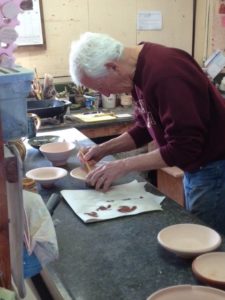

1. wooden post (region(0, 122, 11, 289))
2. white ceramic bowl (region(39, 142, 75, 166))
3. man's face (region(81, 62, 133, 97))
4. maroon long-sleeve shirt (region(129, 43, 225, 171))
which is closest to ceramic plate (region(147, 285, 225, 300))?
wooden post (region(0, 122, 11, 289))

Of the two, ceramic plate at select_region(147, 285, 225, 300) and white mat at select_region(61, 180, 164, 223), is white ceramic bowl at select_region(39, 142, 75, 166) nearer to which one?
white mat at select_region(61, 180, 164, 223)

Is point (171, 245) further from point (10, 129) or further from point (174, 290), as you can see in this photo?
point (10, 129)

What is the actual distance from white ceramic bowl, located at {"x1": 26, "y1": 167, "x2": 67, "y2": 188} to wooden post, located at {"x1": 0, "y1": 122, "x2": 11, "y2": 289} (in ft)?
2.89

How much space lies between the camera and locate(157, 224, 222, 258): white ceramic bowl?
1079 millimetres

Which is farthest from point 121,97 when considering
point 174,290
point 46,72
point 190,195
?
point 174,290

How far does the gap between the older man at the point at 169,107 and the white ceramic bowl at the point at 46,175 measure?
0.47 ft

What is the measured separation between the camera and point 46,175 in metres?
1.67

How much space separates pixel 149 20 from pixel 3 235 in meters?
2.99

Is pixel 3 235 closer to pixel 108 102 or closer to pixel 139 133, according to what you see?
pixel 139 133

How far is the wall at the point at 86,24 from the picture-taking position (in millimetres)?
3094

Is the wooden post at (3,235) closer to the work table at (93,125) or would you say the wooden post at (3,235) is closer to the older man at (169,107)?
the older man at (169,107)

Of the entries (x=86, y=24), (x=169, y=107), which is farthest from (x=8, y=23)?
(x=86, y=24)

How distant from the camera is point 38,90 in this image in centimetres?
290

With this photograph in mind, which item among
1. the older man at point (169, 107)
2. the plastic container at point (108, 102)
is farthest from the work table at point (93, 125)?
the older man at point (169, 107)
